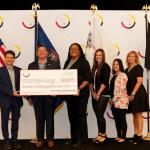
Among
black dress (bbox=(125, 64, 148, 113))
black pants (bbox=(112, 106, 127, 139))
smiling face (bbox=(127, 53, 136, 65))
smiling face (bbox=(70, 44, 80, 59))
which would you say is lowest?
black pants (bbox=(112, 106, 127, 139))

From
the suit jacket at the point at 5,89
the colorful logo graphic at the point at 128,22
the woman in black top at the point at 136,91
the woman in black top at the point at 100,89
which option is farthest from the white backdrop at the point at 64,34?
the suit jacket at the point at 5,89

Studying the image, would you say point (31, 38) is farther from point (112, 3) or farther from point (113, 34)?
Answer: point (112, 3)

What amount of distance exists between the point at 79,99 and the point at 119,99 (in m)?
0.56

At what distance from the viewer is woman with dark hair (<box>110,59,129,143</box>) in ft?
15.3

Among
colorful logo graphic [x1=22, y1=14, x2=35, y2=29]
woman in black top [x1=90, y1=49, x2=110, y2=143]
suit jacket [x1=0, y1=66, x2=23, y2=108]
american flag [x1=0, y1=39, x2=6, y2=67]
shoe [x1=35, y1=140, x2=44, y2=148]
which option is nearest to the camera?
suit jacket [x1=0, y1=66, x2=23, y2=108]

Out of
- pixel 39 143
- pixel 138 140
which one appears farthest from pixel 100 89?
pixel 39 143

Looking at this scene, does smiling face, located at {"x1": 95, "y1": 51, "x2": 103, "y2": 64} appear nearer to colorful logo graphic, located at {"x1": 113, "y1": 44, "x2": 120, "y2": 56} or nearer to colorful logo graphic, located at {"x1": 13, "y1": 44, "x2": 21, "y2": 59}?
colorful logo graphic, located at {"x1": 113, "y1": 44, "x2": 120, "y2": 56}

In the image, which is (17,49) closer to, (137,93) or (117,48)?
(117,48)

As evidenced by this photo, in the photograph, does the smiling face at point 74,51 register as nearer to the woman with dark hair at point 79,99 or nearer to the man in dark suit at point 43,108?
the woman with dark hair at point 79,99

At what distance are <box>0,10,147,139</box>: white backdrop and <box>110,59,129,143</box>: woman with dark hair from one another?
1.46ft

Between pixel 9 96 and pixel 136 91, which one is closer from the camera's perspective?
pixel 9 96

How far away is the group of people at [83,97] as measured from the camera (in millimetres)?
4543

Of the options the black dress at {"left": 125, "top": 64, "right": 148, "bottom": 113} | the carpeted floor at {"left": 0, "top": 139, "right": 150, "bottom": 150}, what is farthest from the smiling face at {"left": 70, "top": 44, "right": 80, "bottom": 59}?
the carpeted floor at {"left": 0, "top": 139, "right": 150, "bottom": 150}

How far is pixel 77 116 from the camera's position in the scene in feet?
15.3
